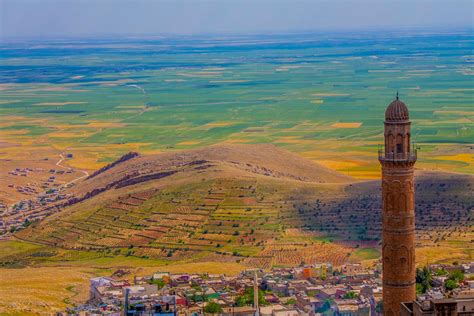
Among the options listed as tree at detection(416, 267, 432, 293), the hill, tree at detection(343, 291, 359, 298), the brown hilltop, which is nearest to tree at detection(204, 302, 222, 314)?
tree at detection(343, 291, 359, 298)

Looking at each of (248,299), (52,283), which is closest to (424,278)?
(248,299)

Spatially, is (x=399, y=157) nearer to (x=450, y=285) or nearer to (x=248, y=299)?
(x=450, y=285)

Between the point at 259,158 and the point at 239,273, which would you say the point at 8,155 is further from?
the point at 239,273

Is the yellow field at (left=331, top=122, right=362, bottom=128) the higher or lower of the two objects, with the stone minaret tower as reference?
higher

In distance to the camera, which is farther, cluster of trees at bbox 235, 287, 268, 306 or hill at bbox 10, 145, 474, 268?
hill at bbox 10, 145, 474, 268

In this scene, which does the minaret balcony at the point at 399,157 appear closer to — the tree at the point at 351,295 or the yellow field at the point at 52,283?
the tree at the point at 351,295

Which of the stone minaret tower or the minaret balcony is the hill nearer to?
the stone minaret tower

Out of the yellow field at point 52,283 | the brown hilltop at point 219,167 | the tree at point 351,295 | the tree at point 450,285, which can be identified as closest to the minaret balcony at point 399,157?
the tree at point 450,285

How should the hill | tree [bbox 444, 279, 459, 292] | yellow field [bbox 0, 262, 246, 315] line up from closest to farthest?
tree [bbox 444, 279, 459, 292] → yellow field [bbox 0, 262, 246, 315] → the hill
